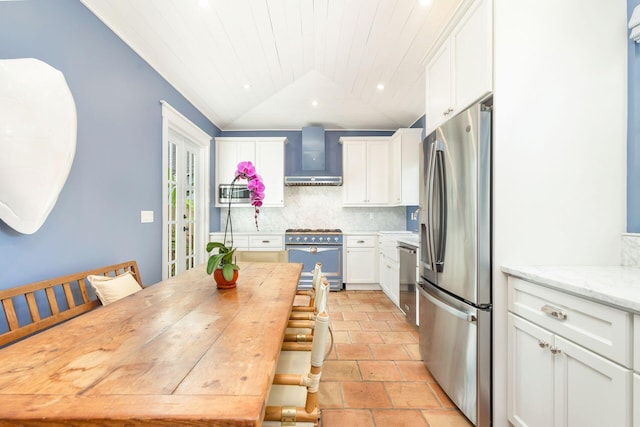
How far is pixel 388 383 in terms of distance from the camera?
2117mm

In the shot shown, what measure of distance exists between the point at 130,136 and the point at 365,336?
2757 millimetres

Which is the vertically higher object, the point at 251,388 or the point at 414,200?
the point at 414,200

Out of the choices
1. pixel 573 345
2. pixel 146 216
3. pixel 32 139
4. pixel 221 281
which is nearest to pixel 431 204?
pixel 573 345

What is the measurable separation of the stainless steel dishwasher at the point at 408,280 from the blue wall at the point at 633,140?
1570 millimetres

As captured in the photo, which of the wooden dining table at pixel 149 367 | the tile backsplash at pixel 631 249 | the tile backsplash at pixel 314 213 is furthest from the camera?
the tile backsplash at pixel 314 213

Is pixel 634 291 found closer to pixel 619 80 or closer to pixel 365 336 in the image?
pixel 619 80

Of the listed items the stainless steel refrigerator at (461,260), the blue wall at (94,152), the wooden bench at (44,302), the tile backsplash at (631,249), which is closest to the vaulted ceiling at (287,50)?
the blue wall at (94,152)

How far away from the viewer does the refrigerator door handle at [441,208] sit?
194 cm

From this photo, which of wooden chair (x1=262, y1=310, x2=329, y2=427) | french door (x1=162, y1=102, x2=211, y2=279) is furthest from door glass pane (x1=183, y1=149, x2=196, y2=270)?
wooden chair (x1=262, y1=310, x2=329, y2=427)

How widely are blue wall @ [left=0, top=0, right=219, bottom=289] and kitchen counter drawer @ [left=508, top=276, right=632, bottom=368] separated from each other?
2.56 metres

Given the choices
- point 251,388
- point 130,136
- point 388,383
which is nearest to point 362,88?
point 130,136

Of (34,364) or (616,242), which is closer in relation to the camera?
(34,364)

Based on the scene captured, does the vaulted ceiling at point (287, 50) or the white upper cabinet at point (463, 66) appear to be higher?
the vaulted ceiling at point (287, 50)

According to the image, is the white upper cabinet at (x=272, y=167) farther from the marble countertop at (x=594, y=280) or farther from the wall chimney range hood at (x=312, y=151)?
the marble countertop at (x=594, y=280)
